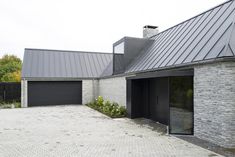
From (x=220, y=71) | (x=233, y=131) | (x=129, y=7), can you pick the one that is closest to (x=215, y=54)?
(x=220, y=71)

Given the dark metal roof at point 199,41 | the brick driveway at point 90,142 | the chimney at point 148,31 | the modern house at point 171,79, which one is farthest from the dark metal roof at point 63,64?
the brick driveway at point 90,142

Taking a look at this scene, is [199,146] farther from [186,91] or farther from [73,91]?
[73,91]

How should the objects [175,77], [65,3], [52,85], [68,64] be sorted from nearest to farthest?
1. [175,77]
2. [65,3]
3. [52,85]
4. [68,64]

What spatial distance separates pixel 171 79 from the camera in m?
8.69

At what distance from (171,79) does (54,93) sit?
1333 centimetres

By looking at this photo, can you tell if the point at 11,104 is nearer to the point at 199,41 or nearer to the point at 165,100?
the point at 165,100

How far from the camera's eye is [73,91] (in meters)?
20.1

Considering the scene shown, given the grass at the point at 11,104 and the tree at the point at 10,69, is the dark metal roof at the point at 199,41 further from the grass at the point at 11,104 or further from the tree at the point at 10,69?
the tree at the point at 10,69

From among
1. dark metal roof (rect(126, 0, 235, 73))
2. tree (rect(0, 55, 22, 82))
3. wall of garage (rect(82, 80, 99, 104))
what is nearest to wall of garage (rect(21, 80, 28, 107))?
wall of garage (rect(82, 80, 99, 104))

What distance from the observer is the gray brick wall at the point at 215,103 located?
6.50 meters

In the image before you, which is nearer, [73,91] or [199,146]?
[199,146]

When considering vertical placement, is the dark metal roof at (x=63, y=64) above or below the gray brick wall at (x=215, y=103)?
above

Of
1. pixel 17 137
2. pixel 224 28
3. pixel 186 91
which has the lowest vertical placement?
pixel 17 137

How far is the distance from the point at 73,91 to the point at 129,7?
9017mm
